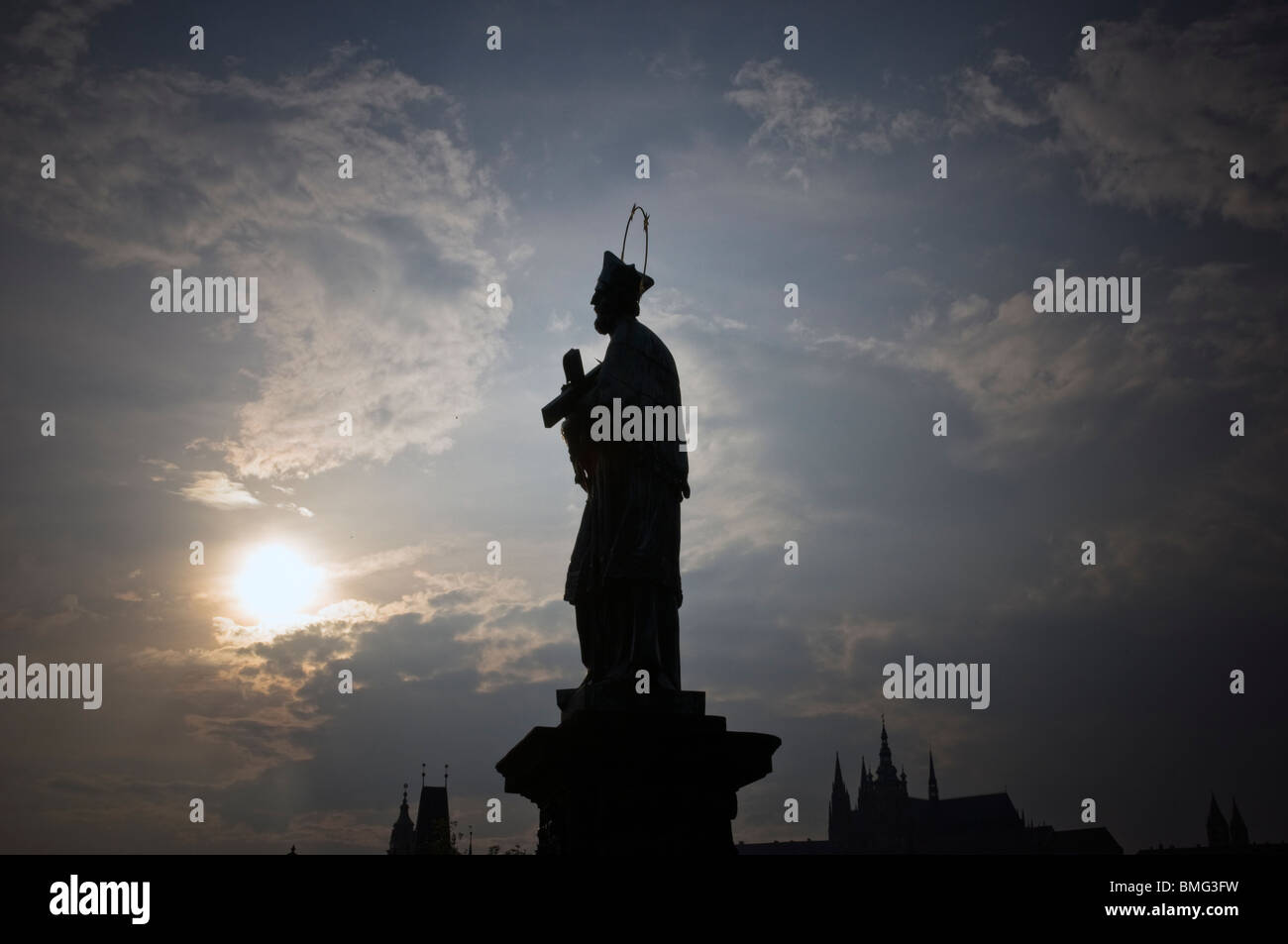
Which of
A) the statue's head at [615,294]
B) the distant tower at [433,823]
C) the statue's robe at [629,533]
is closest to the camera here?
the statue's robe at [629,533]

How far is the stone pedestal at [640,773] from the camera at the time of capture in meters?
7.82

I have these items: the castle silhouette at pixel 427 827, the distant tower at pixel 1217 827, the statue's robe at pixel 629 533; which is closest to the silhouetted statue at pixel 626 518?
the statue's robe at pixel 629 533

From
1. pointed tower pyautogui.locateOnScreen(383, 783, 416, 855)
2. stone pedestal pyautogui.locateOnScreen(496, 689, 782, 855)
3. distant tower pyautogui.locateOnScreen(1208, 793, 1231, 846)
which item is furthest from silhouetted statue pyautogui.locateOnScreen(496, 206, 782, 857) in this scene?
distant tower pyautogui.locateOnScreen(1208, 793, 1231, 846)

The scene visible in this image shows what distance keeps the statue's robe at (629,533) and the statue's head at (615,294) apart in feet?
1.30

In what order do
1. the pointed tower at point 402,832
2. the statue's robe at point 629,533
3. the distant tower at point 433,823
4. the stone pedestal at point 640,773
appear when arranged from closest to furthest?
the stone pedestal at point 640,773 < the statue's robe at point 629,533 < the distant tower at point 433,823 < the pointed tower at point 402,832

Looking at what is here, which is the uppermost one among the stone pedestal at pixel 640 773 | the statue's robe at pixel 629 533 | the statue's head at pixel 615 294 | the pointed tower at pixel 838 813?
the statue's head at pixel 615 294

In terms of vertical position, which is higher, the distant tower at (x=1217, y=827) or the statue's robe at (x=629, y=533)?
the statue's robe at (x=629, y=533)

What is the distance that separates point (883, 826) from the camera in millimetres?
128375

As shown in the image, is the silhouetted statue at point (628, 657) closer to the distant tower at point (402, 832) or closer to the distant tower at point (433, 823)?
the distant tower at point (433, 823)

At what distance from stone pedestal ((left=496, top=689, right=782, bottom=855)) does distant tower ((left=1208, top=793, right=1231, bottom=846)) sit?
427 feet

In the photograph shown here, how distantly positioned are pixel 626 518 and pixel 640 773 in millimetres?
2281
